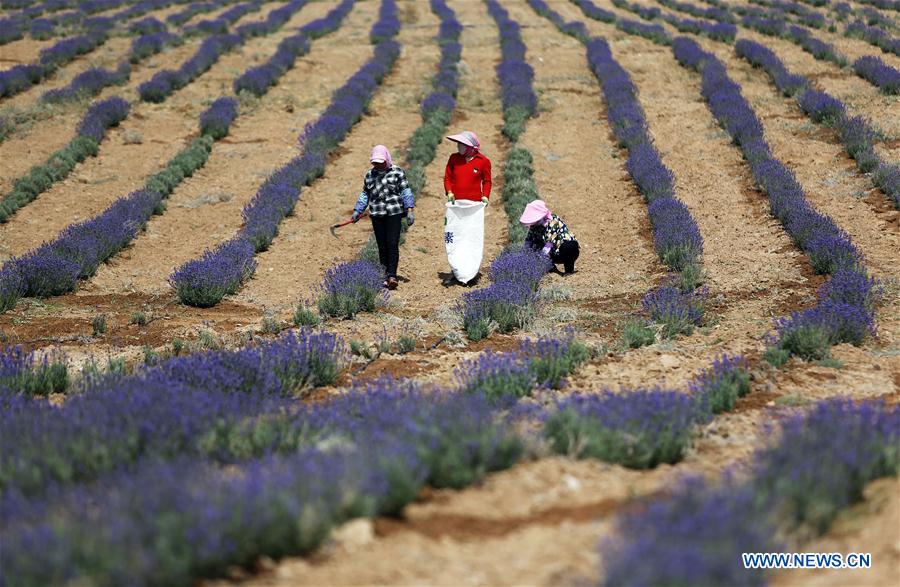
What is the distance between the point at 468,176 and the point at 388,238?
1050 mm

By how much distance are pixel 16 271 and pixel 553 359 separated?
584 cm

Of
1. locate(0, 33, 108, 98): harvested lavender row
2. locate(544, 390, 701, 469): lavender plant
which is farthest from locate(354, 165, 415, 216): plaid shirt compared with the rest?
locate(0, 33, 108, 98): harvested lavender row

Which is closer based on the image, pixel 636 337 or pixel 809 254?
pixel 636 337

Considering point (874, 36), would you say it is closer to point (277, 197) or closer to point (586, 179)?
point (586, 179)

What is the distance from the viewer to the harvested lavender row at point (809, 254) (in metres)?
6.35

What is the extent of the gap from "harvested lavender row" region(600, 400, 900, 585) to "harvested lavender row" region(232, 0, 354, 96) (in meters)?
16.8

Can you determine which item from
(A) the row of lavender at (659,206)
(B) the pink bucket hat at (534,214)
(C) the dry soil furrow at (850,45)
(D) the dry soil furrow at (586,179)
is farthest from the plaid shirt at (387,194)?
(C) the dry soil furrow at (850,45)

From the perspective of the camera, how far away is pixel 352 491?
3242mm

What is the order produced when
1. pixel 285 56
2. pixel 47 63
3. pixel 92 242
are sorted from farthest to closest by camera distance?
pixel 285 56 < pixel 47 63 < pixel 92 242

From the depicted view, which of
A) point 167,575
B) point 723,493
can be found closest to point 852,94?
point 723,493

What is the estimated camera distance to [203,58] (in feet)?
70.1

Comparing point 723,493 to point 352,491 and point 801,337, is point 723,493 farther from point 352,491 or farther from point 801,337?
point 801,337

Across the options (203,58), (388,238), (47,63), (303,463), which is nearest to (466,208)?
(388,238)

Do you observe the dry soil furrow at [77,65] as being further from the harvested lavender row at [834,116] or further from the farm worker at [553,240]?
the harvested lavender row at [834,116]
